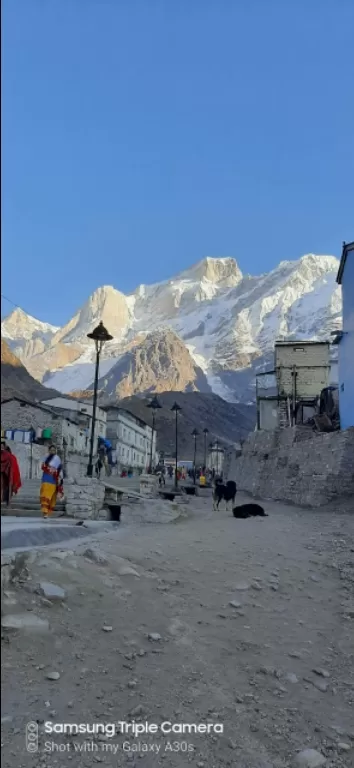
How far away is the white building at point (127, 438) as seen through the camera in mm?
63906

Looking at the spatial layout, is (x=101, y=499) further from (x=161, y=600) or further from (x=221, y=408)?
(x=221, y=408)

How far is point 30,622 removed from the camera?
14.5ft

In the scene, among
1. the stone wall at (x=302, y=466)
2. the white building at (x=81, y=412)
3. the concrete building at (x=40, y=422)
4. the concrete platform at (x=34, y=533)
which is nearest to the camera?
the concrete platform at (x=34, y=533)

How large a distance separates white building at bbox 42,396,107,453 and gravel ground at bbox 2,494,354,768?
140ft

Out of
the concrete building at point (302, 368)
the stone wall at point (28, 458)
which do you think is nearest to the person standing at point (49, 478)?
the stone wall at point (28, 458)

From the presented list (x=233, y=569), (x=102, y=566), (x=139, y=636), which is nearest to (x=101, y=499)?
(x=233, y=569)

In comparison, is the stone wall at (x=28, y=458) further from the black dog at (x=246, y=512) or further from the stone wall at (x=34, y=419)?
the stone wall at (x=34, y=419)

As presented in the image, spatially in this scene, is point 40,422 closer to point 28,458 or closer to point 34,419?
point 34,419

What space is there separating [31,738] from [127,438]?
6623cm

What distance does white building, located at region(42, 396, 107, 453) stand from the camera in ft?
167

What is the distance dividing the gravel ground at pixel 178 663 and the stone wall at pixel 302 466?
1195 centimetres

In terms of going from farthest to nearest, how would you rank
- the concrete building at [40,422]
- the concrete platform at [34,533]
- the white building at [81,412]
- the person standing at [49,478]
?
the white building at [81,412]
the concrete building at [40,422]
the person standing at [49,478]
the concrete platform at [34,533]

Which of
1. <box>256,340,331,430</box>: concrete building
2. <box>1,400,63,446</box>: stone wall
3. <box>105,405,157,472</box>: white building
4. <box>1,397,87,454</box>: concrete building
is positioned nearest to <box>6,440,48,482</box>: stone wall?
<box>1,397,87,454</box>: concrete building

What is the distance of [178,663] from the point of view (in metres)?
5.06
